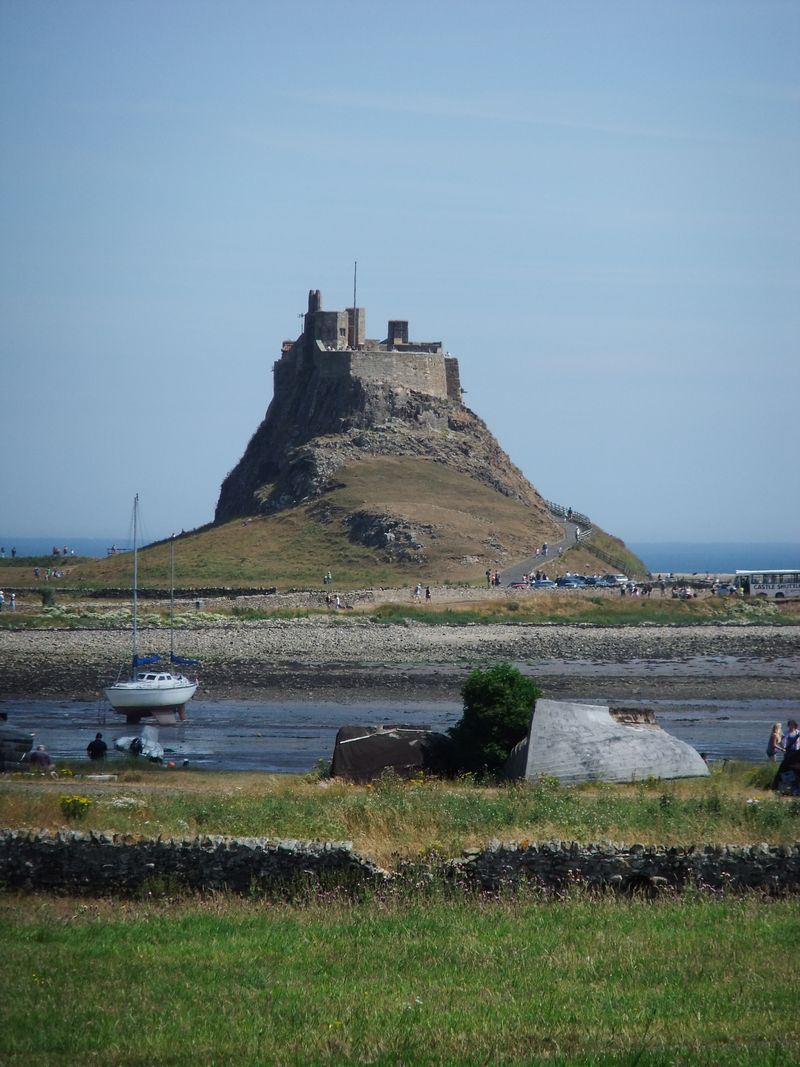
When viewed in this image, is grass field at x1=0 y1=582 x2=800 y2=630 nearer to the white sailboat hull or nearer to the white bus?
the white bus

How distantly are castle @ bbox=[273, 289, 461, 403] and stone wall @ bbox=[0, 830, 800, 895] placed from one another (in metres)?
94.8

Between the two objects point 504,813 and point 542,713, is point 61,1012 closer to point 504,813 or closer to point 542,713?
point 504,813

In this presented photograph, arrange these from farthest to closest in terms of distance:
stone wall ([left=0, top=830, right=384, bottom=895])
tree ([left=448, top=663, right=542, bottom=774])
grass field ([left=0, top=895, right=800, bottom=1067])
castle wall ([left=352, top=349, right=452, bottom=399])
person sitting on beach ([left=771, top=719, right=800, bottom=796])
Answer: castle wall ([left=352, top=349, right=452, bottom=399]), tree ([left=448, top=663, right=542, bottom=774]), person sitting on beach ([left=771, top=719, right=800, bottom=796]), stone wall ([left=0, top=830, right=384, bottom=895]), grass field ([left=0, top=895, right=800, bottom=1067])

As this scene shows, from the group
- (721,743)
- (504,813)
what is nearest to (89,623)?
(721,743)

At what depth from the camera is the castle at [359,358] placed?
108 metres

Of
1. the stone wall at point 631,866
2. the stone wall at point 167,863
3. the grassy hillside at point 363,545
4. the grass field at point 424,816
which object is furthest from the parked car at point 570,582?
the stone wall at point 167,863

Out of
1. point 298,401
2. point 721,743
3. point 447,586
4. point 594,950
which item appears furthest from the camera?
point 298,401

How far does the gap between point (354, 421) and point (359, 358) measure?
5555 mm

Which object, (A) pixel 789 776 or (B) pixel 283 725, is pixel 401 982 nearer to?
(A) pixel 789 776

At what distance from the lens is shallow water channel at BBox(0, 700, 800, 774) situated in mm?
31156

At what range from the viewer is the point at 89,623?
65.7 metres

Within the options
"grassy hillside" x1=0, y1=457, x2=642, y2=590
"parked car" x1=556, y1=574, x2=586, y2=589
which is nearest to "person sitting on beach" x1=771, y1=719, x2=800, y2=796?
"parked car" x1=556, y1=574, x2=586, y2=589

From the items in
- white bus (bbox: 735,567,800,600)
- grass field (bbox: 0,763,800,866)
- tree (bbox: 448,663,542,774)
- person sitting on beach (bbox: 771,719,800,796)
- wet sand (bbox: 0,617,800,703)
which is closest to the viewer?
grass field (bbox: 0,763,800,866)

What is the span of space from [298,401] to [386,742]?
9097 cm
